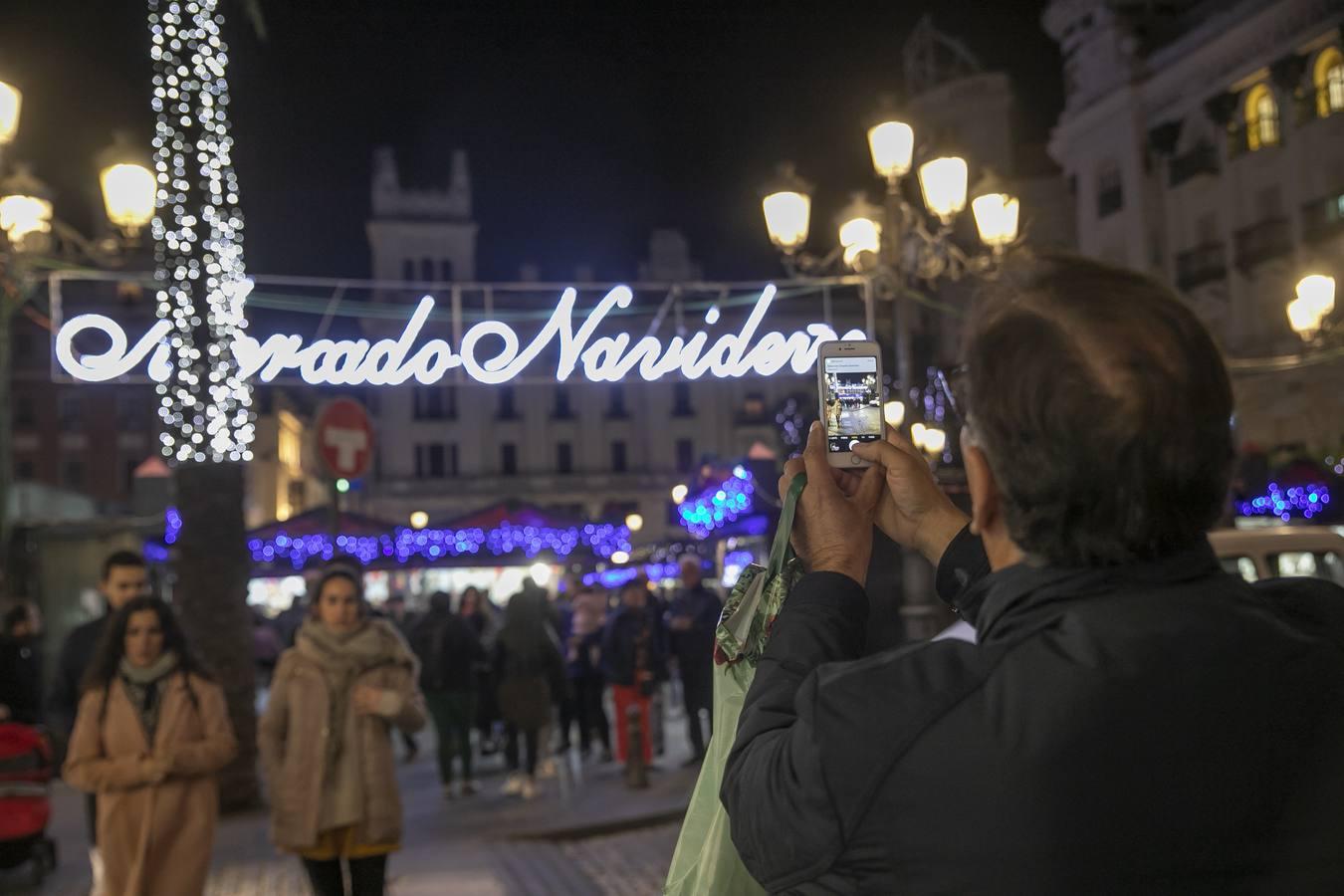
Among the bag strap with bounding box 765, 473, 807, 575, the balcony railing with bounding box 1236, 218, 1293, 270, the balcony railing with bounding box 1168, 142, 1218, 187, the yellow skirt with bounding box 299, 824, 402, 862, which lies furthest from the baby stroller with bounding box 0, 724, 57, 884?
the balcony railing with bounding box 1168, 142, 1218, 187

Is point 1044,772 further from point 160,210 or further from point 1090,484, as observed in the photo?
point 160,210

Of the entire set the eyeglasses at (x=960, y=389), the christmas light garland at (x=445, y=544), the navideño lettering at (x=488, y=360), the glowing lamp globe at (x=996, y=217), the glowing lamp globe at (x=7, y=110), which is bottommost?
the christmas light garland at (x=445, y=544)

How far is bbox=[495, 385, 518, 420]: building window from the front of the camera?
6391cm

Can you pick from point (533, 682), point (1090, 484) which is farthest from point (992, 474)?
point (533, 682)

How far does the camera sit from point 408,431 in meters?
61.3

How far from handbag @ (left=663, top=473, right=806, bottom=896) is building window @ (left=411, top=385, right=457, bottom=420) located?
60.8m

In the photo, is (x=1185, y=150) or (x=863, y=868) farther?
(x=1185, y=150)

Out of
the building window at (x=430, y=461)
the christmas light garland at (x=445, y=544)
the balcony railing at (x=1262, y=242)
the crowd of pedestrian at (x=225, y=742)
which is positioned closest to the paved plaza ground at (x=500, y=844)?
the crowd of pedestrian at (x=225, y=742)

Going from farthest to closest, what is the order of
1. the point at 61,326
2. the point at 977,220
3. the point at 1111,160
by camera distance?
the point at 1111,160 < the point at 977,220 < the point at 61,326

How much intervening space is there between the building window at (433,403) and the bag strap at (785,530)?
60.8 meters

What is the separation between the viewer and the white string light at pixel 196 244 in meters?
10.4

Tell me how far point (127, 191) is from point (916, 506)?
32.0ft

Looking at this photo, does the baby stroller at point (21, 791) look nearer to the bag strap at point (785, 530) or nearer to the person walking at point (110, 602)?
the person walking at point (110, 602)

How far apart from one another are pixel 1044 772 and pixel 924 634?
7.83 metres
